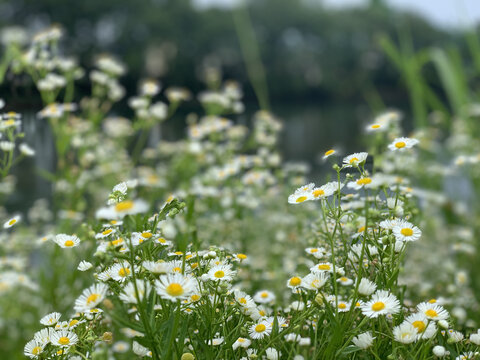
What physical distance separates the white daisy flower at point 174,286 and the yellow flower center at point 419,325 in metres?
0.45

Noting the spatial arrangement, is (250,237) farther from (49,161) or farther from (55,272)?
(49,161)

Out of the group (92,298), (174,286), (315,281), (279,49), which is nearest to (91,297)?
(92,298)

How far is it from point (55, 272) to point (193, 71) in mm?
28930

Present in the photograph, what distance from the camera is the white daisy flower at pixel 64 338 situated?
941 mm

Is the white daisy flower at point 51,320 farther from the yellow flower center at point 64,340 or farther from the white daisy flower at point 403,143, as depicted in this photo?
the white daisy flower at point 403,143

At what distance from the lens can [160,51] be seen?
99.2 ft

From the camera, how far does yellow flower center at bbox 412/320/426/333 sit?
941mm

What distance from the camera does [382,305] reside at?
0.92m

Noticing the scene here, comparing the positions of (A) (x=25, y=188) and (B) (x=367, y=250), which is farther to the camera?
(A) (x=25, y=188)

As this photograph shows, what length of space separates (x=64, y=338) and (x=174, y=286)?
302mm

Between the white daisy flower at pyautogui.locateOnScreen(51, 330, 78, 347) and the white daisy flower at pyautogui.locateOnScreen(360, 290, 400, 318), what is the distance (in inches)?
21.9

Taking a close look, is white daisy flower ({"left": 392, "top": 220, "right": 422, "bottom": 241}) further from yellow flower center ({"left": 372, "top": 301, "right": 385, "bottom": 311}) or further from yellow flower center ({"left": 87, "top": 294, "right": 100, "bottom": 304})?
yellow flower center ({"left": 87, "top": 294, "right": 100, "bottom": 304})

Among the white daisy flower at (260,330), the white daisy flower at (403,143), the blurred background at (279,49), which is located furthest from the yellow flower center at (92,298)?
the blurred background at (279,49)

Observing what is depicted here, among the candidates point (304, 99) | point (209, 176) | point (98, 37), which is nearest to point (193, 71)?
point (98, 37)
